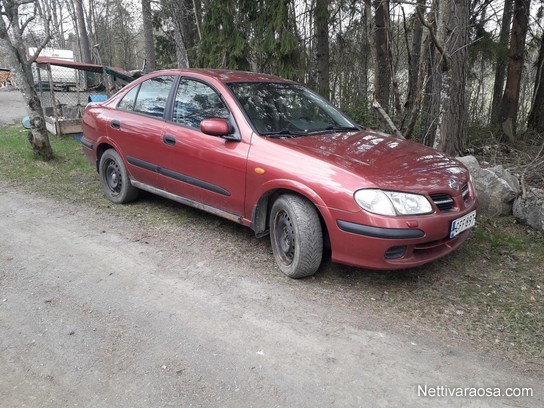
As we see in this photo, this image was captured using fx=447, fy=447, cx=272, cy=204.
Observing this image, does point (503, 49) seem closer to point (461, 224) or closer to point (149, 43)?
point (461, 224)

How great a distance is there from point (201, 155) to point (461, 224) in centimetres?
237

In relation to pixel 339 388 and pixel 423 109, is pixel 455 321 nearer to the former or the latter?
pixel 339 388

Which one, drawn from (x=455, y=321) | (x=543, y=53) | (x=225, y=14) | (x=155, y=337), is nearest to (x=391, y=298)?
(x=455, y=321)

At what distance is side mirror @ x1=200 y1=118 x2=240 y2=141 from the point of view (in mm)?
3932

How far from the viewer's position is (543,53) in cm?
902

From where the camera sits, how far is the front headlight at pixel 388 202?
321cm

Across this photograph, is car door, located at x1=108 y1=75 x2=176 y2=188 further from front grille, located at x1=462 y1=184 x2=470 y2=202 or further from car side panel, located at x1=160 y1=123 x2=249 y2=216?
front grille, located at x1=462 y1=184 x2=470 y2=202

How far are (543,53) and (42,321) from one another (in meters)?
10.0

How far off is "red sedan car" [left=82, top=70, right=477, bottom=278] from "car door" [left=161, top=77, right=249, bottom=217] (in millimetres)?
11

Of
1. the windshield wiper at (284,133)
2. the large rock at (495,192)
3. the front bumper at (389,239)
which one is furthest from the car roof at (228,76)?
the large rock at (495,192)

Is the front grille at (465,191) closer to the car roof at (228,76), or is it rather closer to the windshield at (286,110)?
the windshield at (286,110)

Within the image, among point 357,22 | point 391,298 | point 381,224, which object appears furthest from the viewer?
point 357,22

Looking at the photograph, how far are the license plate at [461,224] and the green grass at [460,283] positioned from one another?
1.62 ft

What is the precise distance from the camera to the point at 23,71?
720 cm
